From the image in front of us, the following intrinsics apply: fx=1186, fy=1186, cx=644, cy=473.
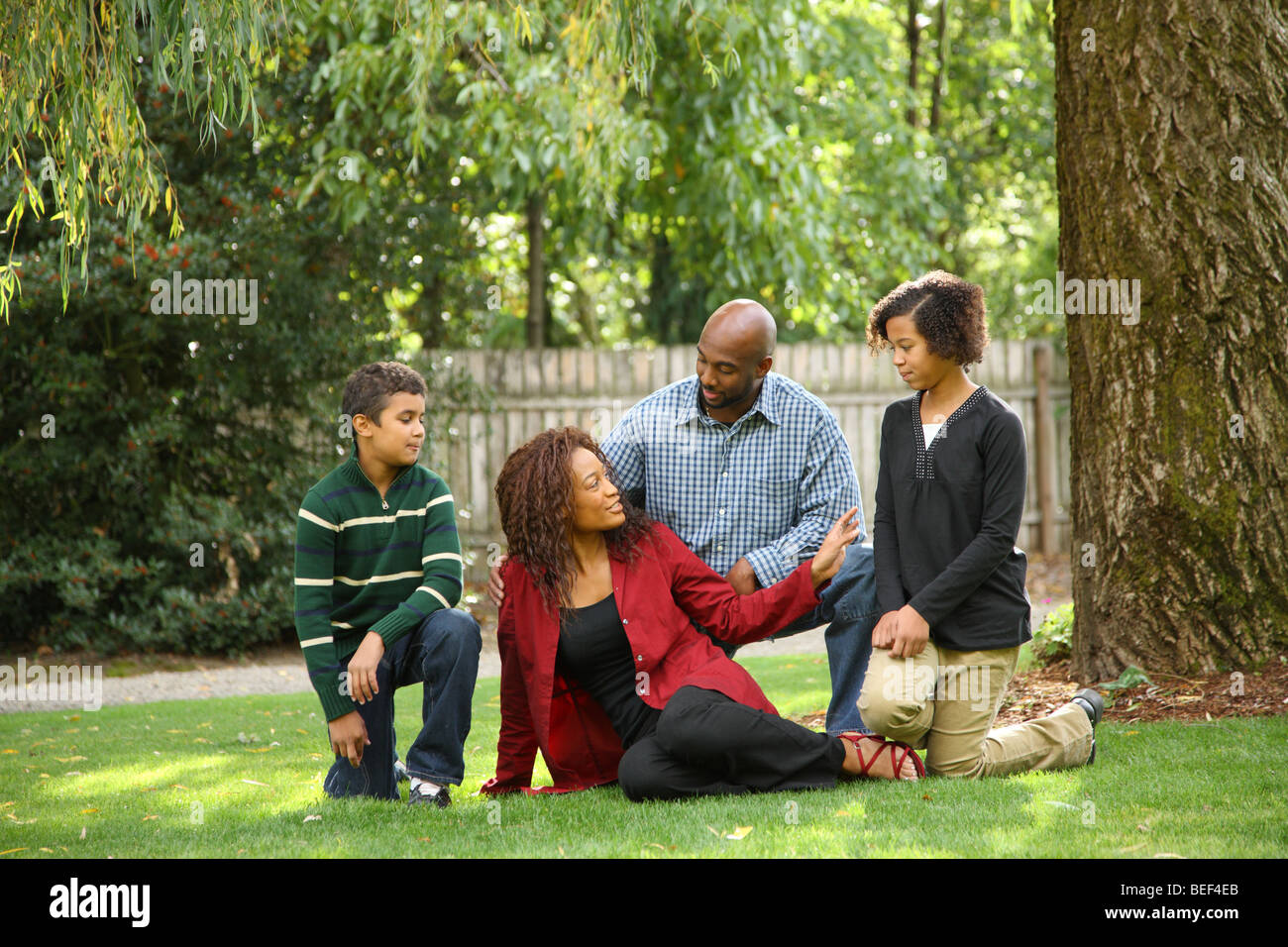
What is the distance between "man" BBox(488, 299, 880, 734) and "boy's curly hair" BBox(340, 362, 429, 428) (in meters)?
0.88

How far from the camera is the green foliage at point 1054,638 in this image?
541 centimetres

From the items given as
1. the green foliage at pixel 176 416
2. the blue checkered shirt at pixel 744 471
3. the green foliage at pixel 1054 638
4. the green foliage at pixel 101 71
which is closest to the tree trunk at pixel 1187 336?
the green foliage at pixel 1054 638

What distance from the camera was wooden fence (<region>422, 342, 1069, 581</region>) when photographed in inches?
424

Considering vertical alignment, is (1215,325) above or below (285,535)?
above

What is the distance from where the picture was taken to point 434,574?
4.01 meters

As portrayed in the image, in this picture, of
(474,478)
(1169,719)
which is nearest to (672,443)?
(1169,719)

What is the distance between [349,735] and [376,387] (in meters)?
1.15

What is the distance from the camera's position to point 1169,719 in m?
4.36

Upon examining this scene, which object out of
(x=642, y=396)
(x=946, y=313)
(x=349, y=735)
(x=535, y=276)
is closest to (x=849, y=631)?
(x=946, y=313)

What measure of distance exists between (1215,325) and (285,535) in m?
6.15

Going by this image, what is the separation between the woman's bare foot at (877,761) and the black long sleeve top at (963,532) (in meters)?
0.39

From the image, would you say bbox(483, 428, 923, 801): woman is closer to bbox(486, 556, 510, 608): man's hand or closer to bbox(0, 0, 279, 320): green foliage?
bbox(486, 556, 510, 608): man's hand

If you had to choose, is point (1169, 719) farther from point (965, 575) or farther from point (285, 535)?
point (285, 535)

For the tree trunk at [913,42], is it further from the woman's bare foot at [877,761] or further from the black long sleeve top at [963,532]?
the woman's bare foot at [877,761]
